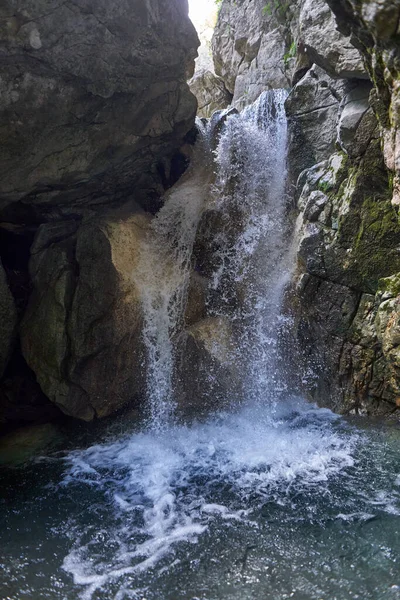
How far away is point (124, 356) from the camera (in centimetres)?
933

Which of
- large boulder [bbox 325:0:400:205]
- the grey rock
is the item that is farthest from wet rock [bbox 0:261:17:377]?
the grey rock

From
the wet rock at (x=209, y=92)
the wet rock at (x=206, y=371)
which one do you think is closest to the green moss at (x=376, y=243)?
the wet rock at (x=206, y=371)

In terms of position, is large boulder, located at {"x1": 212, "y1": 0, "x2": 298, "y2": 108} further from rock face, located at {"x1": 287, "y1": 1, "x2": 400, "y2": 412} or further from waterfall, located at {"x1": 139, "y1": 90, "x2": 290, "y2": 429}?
rock face, located at {"x1": 287, "y1": 1, "x2": 400, "y2": 412}

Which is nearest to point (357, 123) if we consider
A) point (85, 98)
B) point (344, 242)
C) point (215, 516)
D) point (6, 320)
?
point (344, 242)

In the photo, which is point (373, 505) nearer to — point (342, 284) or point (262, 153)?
point (342, 284)

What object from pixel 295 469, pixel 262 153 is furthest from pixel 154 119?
pixel 295 469

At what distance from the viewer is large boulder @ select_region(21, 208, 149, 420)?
29.6 ft

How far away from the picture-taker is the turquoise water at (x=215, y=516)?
4.45 m

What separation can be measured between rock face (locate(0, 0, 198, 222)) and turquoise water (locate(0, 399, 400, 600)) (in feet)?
17.7

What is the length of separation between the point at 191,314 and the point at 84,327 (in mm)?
2351

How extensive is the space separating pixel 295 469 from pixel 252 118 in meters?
8.82

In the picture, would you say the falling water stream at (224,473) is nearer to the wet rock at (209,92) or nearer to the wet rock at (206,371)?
the wet rock at (206,371)

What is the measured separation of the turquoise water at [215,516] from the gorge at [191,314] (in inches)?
1.3

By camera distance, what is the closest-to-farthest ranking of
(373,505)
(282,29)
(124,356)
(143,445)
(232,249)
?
(373,505) < (143,445) < (124,356) < (232,249) < (282,29)
